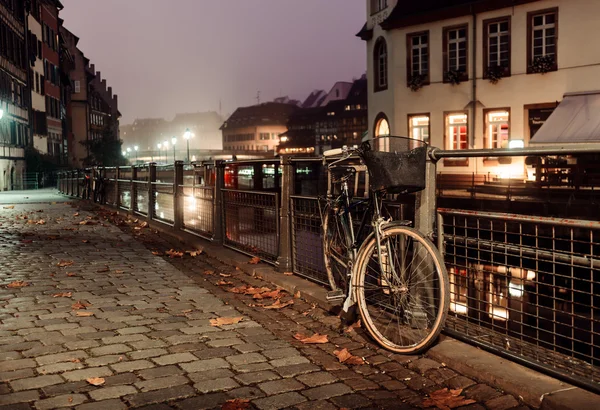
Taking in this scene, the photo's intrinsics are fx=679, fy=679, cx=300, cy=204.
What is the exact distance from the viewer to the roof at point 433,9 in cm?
3002

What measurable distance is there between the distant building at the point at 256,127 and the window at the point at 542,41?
14811cm

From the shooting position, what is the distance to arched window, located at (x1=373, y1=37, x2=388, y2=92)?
115 ft

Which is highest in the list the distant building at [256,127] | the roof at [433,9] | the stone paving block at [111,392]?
the distant building at [256,127]

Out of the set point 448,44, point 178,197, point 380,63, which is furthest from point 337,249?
point 380,63

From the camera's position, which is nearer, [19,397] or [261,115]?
[19,397]

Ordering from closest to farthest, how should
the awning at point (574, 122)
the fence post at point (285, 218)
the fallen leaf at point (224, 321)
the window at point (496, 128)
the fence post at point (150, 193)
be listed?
the fallen leaf at point (224, 321), the fence post at point (285, 218), the fence post at point (150, 193), the awning at point (574, 122), the window at point (496, 128)

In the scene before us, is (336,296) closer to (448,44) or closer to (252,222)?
(252,222)

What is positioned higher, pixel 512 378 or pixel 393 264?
pixel 393 264

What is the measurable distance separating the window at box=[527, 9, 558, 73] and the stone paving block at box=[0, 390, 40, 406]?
92.5 ft

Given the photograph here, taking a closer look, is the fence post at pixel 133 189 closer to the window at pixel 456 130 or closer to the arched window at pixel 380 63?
the window at pixel 456 130

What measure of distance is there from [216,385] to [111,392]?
636 mm

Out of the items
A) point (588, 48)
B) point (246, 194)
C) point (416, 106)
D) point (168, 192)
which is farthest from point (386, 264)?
point (416, 106)

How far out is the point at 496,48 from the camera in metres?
30.5

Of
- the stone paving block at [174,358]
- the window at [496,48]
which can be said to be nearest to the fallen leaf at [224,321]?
the stone paving block at [174,358]
